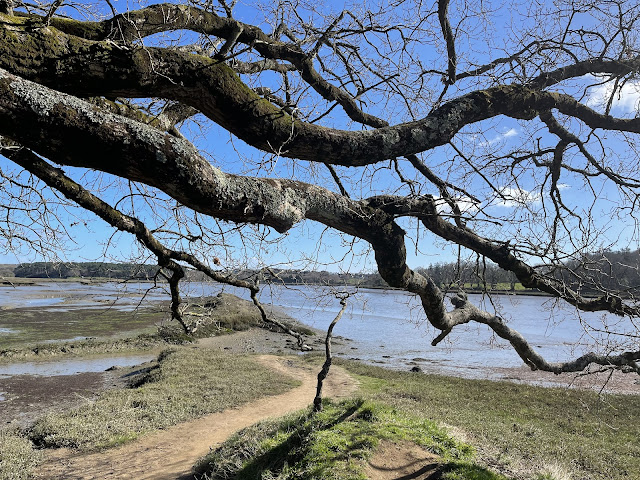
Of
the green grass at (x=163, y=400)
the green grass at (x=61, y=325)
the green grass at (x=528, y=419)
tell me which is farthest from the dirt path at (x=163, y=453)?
the green grass at (x=61, y=325)

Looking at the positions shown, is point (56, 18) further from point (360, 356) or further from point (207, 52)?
point (360, 356)

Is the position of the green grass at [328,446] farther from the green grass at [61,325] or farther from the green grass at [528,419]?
the green grass at [61,325]

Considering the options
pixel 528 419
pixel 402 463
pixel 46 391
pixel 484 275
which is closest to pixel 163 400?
pixel 46 391

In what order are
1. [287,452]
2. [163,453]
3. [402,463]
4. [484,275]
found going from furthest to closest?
[163,453] < [287,452] < [402,463] < [484,275]

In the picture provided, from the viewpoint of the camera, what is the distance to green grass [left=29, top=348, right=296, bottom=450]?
10.2 meters

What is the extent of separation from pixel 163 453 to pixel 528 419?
33.9 ft

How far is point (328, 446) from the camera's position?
6.05 metres

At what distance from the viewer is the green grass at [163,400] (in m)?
10.2

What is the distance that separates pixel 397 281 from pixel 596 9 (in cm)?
376

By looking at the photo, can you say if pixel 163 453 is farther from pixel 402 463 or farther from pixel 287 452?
pixel 402 463

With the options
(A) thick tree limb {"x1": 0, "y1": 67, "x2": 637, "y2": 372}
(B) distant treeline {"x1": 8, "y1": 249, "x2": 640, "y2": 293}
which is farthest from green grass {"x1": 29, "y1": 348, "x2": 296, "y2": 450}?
(A) thick tree limb {"x1": 0, "y1": 67, "x2": 637, "y2": 372}

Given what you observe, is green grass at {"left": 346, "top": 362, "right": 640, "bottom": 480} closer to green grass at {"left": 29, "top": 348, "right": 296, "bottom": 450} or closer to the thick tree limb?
green grass at {"left": 29, "top": 348, "right": 296, "bottom": 450}

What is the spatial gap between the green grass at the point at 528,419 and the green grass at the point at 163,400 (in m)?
4.37

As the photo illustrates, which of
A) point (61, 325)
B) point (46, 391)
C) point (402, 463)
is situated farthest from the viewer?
point (61, 325)
